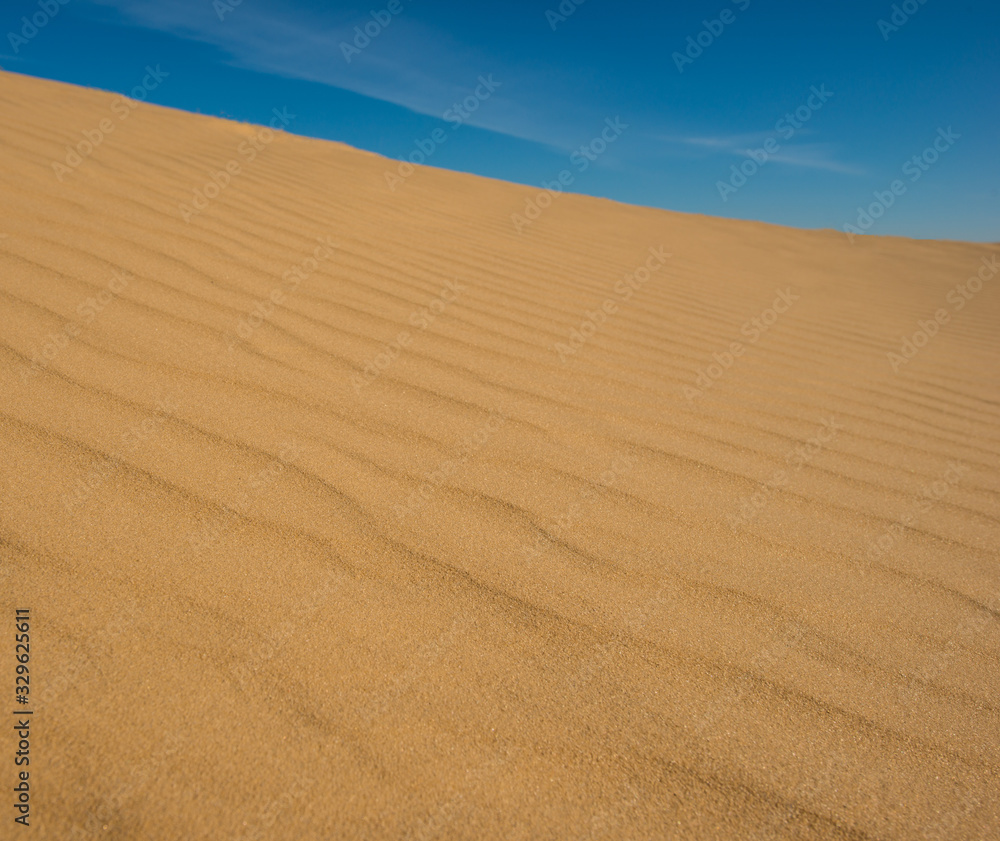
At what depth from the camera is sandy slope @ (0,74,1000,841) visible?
866mm

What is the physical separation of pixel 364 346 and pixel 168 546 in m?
1.17

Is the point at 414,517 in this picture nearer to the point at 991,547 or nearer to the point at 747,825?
the point at 747,825

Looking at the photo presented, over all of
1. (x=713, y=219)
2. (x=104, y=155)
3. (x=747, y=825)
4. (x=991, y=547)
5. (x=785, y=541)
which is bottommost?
(x=713, y=219)

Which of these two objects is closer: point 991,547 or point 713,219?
point 991,547

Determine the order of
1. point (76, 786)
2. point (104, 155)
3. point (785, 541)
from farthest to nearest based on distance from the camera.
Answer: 1. point (104, 155)
2. point (785, 541)
3. point (76, 786)

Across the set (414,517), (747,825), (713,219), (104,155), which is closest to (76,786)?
(414,517)

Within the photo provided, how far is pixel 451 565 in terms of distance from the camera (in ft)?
4.16

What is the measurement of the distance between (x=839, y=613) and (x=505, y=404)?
1102 mm

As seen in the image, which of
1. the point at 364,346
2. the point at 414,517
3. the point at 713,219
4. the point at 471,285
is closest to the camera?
the point at 414,517

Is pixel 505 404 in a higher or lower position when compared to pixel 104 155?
lower

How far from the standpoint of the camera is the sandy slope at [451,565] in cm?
87

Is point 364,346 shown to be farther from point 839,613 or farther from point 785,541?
point 839,613

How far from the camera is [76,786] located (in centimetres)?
79

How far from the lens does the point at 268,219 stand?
3.48 metres
